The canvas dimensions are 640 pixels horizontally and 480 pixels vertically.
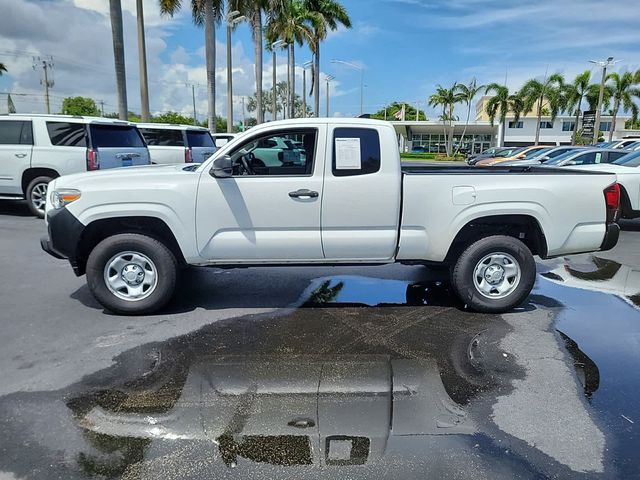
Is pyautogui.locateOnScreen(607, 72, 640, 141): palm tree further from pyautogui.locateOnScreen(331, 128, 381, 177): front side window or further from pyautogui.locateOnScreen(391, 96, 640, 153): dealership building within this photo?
pyautogui.locateOnScreen(331, 128, 381, 177): front side window

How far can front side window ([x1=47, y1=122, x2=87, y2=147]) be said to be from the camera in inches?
403

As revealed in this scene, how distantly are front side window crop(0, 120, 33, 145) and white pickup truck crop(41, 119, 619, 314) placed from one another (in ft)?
21.0

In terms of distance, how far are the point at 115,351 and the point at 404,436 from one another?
8.65 ft

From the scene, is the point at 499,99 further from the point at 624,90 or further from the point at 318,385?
the point at 318,385

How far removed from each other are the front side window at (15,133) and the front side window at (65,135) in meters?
0.45

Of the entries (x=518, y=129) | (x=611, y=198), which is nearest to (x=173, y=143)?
(x=611, y=198)

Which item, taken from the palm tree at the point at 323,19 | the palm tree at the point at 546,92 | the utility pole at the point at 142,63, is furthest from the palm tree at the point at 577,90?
the utility pole at the point at 142,63

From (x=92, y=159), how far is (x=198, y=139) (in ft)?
14.9

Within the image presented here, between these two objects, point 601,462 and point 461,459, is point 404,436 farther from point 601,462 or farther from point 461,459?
point 601,462

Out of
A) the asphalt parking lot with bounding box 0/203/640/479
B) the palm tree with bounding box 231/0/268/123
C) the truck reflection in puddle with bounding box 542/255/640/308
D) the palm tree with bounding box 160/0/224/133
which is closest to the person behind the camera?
the asphalt parking lot with bounding box 0/203/640/479

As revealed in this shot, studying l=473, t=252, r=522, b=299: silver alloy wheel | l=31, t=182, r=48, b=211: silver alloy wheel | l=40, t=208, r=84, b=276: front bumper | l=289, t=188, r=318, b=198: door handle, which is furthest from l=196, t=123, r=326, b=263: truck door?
l=31, t=182, r=48, b=211: silver alloy wheel

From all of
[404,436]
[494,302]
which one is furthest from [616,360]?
[404,436]

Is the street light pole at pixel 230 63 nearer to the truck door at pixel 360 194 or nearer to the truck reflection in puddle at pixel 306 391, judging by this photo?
the truck door at pixel 360 194

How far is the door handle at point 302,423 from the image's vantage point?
3.24 m
